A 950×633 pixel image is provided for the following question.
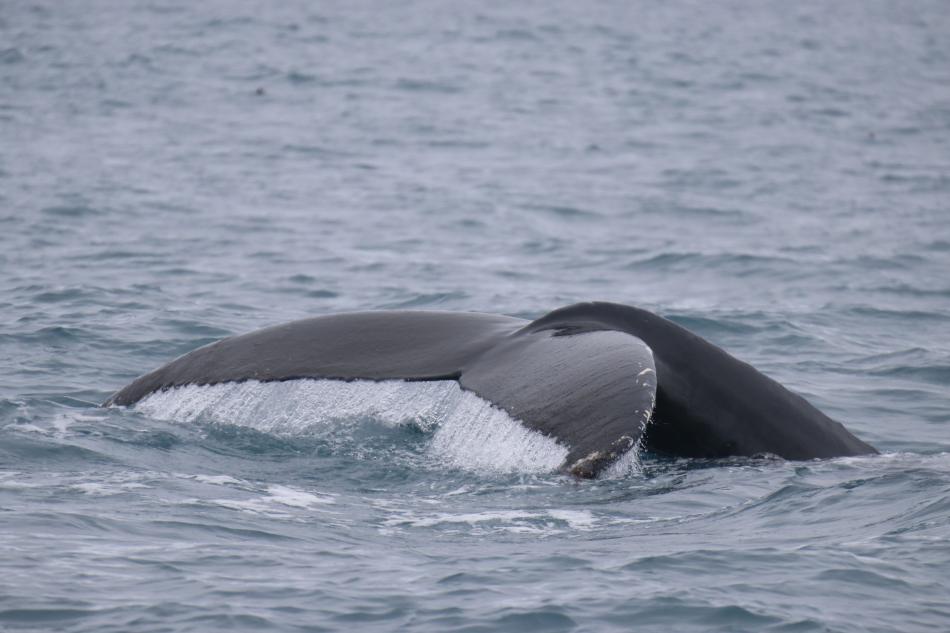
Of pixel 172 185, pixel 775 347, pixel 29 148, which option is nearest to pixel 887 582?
pixel 775 347

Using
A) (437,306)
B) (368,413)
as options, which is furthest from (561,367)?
(437,306)

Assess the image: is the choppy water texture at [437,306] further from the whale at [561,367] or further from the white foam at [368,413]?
the whale at [561,367]

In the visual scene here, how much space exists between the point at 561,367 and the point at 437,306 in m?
6.76

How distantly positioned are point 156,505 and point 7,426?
1653mm

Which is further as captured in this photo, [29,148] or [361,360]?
[29,148]

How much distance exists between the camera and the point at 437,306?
1324 centimetres

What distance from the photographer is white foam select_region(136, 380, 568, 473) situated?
21.5 feet

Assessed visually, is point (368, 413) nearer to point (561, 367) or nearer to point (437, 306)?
point (561, 367)

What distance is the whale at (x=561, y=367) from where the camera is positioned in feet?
21.3

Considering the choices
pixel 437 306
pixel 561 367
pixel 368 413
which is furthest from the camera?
pixel 437 306

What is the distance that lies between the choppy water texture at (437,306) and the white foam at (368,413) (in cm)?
2

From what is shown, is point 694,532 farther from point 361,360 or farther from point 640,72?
point 640,72

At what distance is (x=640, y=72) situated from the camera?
1435 inches

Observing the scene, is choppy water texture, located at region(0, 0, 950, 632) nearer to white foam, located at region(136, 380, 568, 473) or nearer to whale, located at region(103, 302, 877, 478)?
white foam, located at region(136, 380, 568, 473)
